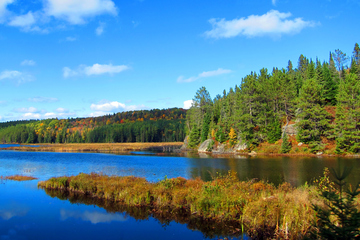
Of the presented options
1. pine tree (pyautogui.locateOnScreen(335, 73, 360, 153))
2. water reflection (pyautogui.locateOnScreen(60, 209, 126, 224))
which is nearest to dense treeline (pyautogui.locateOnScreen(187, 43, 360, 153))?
pine tree (pyautogui.locateOnScreen(335, 73, 360, 153))

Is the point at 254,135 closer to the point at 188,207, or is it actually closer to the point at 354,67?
the point at 354,67

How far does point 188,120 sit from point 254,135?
139 ft

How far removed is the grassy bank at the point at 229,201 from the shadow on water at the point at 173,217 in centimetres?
20

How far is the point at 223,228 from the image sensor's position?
13.1 metres

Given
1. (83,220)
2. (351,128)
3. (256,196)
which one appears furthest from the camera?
(351,128)

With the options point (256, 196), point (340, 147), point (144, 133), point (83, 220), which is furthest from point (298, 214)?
point (144, 133)

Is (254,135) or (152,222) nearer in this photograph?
(152,222)

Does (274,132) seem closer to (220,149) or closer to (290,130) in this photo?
(290,130)

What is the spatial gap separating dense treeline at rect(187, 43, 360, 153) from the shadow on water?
1990 inches

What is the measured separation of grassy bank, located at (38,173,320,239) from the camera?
1154cm

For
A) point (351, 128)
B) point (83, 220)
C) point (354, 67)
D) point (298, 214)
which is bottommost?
point (83, 220)

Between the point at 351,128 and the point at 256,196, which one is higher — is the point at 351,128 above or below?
above

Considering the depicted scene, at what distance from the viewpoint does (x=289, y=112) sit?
75312 mm

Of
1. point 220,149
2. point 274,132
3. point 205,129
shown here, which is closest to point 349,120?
point 274,132
